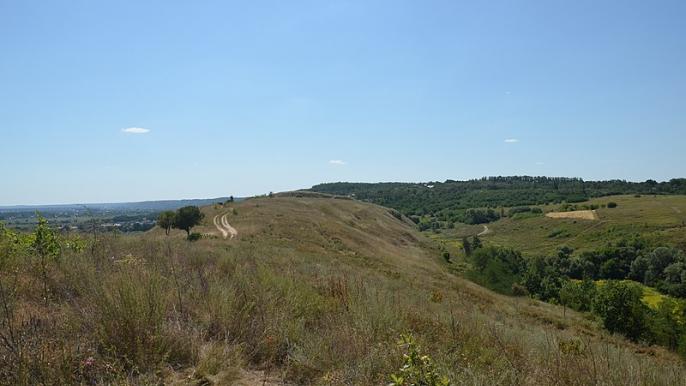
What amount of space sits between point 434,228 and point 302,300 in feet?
495

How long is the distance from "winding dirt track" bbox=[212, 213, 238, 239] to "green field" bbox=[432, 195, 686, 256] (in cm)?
8372

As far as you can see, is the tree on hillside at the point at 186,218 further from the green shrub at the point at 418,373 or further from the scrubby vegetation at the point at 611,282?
the green shrub at the point at 418,373

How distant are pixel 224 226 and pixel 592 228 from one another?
118 m

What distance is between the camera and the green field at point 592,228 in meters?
111

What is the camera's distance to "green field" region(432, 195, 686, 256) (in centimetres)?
11131

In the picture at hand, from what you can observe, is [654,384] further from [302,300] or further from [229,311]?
[229,311]

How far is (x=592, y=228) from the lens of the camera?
12325 cm

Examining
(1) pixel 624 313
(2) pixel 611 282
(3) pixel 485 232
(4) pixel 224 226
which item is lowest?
(3) pixel 485 232

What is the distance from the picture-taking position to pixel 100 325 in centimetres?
388

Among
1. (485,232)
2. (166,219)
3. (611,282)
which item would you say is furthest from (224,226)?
(485,232)

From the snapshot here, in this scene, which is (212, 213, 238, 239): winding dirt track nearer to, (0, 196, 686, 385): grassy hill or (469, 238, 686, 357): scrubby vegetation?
(0, 196, 686, 385): grassy hill

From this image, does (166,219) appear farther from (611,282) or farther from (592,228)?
(592,228)

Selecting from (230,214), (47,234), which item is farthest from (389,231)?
(47,234)

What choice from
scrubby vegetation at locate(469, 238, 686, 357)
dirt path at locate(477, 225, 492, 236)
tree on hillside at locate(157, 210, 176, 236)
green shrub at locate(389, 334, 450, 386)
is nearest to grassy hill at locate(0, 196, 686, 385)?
green shrub at locate(389, 334, 450, 386)
